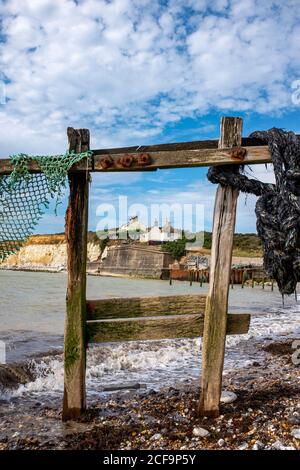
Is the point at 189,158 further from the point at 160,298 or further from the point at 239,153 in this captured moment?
the point at 160,298

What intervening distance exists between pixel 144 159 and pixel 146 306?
1.82m

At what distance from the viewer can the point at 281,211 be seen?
4.37 m

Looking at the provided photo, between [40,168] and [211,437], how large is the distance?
368 cm

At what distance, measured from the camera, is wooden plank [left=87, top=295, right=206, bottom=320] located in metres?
5.20

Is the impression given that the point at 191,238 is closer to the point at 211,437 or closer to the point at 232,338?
the point at 232,338

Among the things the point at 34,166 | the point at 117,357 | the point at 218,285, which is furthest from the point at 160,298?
the point at 117,357

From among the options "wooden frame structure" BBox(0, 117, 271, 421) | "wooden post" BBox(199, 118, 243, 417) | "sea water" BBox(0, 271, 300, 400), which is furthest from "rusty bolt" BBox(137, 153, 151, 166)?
"sea water" BBox(0, 271, 300, 400)

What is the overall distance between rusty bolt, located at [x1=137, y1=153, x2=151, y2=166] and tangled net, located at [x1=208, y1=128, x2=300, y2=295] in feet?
3.72

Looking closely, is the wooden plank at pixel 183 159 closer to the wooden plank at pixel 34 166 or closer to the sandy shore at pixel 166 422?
the wooden plank at pixel 34 166

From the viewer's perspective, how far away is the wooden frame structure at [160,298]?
4859mm

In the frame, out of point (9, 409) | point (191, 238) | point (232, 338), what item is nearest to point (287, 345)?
point (232, 338)

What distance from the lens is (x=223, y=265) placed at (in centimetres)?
488

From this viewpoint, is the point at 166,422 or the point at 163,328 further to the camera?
the point at 163,328

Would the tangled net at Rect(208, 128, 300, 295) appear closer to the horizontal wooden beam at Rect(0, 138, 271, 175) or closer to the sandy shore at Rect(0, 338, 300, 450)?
the horizontal wooden beam at Rect(0, 138, 271, 175)
